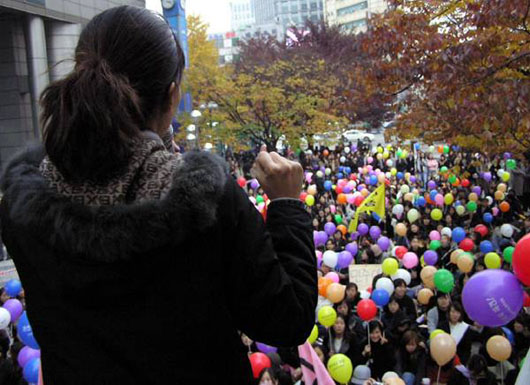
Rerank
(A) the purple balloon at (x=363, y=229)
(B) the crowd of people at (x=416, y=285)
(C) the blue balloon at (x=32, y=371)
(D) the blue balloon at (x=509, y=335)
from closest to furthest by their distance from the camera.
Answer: (C) the blue balloon at (x=32, y=371) → (B) the crowd of people at (x=416, y=285) → (D) the blue balloon at (x=509, y=335) → (A) the purple balloon at (x=363, y=229)

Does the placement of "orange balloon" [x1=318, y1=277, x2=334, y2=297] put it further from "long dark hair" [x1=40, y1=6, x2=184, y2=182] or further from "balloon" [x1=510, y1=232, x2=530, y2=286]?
"long dark hair" [x1=40, y1=6, x2=184, y2=182]

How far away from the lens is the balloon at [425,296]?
307 inches

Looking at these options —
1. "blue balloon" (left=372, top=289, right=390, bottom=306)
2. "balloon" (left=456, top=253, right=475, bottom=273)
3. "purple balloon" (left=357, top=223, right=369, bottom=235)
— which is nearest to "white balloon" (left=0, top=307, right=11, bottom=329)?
"blue balloon" (left=372, top=289, right=390, bottom=306)

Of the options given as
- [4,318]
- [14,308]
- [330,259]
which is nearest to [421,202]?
[330,259]

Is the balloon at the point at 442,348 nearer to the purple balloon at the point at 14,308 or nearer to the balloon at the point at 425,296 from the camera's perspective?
the balloon at the point at 425,296

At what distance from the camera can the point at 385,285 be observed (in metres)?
7.87

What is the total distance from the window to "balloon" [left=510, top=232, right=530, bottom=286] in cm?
7257

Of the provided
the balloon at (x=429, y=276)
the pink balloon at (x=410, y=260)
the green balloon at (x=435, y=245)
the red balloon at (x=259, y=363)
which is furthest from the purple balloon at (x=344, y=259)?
the red balloon at (x=259, y=363)

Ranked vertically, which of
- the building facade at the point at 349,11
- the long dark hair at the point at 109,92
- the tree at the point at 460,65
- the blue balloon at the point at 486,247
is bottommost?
the blue balloon at the point at 486,247

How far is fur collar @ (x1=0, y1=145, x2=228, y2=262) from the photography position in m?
1.04

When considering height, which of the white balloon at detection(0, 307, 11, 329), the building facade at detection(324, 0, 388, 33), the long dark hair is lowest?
the white balloon at detection(0, 307, 11, 329)

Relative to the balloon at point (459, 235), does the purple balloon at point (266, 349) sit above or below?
below

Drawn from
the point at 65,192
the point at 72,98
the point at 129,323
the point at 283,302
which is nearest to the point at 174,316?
the point at 129,323

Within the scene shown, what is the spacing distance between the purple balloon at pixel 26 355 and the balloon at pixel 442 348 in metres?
4.08
